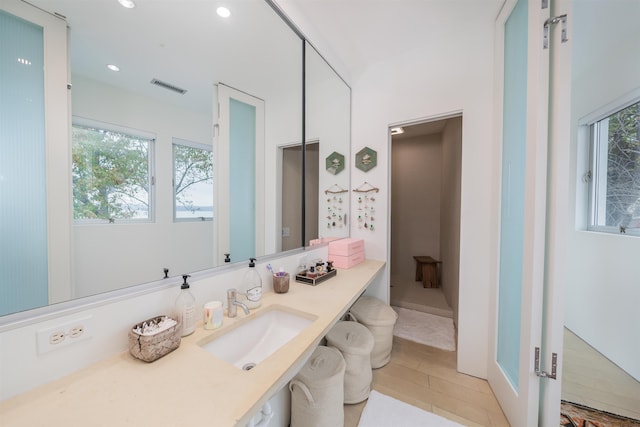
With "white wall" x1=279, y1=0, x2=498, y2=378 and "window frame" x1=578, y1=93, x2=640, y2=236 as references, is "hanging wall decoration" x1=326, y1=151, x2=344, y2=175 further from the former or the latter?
"window frame" x1=578, y1=93, x2=640, y2=236

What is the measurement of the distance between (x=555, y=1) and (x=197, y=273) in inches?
87.9

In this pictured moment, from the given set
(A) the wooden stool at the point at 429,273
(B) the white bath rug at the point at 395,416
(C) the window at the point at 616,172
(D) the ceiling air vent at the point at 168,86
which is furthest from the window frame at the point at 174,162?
(A) the wooden stool at the point at 429,273

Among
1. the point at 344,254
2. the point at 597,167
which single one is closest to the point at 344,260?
the point at 344,254

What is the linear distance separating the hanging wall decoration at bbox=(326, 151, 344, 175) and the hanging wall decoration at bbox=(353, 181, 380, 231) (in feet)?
0.96

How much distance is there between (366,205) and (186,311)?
1.84m

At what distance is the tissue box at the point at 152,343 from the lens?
726 mm

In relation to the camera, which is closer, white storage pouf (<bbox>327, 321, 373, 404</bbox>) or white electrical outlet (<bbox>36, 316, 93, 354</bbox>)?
white electrical outlet (<bbox>36, 316, 93, 354</bbox>)

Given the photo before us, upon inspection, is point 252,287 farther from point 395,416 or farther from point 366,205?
point 366,205

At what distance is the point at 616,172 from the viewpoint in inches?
78.7

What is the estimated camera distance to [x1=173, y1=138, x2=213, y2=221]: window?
1150 millimetres

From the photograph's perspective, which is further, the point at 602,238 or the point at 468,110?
the point at 602,238

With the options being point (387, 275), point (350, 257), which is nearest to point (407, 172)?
point (387, 275)

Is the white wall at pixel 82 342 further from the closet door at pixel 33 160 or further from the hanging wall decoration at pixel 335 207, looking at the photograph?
the hanging wall decoration at pixel 335 207

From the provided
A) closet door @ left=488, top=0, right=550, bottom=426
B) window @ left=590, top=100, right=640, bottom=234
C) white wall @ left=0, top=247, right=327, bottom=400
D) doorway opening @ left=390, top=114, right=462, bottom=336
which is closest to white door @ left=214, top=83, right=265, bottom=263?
white wall @ left=0, top=247, right=327, bottom=400
